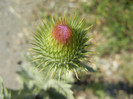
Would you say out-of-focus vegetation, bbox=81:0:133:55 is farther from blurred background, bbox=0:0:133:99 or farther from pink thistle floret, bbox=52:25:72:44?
pink thistle floret, bbox=52:25:72:44

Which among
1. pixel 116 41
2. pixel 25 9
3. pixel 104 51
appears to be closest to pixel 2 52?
pixel 25 9

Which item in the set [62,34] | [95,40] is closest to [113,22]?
[95,40]

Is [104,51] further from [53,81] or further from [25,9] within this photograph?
[25,9]

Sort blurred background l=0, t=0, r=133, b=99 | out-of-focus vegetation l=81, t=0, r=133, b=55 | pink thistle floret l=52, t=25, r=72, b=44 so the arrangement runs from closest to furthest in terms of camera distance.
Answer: pink thistle floret l=52, t=25, r=72, b=44 < blurred background l=0, t=0, r=133, b=99 < out-of-focus vegetation l=81, t=0, r=133, b=55

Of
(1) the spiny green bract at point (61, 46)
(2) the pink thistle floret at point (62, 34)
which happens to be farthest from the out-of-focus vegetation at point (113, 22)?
(2) the pink thistle floret at point (62, 34)

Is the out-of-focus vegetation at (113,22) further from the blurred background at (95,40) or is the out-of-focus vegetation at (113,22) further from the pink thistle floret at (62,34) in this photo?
the pink thistle floret at (62,34)

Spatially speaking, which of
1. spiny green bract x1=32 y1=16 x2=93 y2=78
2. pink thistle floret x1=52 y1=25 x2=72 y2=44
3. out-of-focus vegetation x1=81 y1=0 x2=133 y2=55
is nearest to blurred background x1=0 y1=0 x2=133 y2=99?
out-of-focus vegetation x1=81 y1=0 x2=133 y2=55

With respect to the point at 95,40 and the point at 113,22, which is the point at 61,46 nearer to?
the point at 95,40
